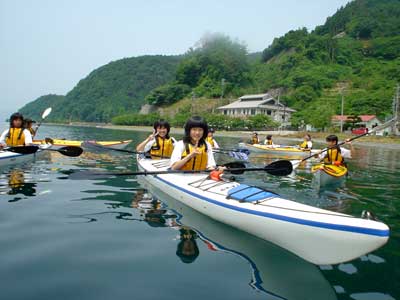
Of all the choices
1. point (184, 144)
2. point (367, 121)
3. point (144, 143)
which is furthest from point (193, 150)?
point (367, 121)

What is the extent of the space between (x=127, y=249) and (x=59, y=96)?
17348 centimetres

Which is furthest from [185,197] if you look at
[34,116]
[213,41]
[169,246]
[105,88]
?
[34,116]

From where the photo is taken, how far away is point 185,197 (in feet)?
18.4

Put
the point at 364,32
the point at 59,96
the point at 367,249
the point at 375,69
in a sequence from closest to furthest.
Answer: the point at 367,249, the point at 375,69, the point at 364,32, the point at 59,96

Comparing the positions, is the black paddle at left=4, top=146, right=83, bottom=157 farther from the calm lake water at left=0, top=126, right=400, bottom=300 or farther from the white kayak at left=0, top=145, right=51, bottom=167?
the calm lake water at left=0, top=126, right=400, bottom=300

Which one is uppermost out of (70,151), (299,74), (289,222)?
(299,74)

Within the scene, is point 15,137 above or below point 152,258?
above

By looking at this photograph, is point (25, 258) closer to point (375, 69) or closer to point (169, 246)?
point (169, 246)

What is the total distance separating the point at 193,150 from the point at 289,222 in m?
2.60

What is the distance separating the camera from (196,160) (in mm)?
6102

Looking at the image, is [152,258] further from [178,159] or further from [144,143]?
[144,143]

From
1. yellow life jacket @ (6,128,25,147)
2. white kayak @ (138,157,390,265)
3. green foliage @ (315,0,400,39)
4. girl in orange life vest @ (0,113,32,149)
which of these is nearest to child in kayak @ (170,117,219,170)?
white kayak @ (138,157,390,265)

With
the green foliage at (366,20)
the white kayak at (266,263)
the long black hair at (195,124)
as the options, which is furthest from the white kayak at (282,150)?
the green foliage at (366,20)

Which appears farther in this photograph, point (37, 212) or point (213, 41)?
point (213, 41)
